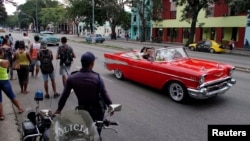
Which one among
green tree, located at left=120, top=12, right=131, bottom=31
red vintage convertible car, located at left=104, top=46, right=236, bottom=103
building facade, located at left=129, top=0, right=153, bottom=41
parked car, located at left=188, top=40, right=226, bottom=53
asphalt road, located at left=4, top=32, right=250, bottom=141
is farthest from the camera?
green tree, located at left=120, top=12, right=131, bottom=31

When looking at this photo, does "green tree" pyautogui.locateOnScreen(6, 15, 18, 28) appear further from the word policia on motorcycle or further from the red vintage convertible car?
the word policia on motorcycle

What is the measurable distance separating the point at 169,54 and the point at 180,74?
1372 mm

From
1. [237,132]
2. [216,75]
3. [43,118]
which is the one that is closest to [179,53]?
[216,75]

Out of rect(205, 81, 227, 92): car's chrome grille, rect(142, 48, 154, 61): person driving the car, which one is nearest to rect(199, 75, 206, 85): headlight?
rect(205, 81, 227, 92): car's chrome grille

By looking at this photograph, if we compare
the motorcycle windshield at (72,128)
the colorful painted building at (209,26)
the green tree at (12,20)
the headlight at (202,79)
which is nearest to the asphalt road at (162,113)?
the headlight at (202,79)

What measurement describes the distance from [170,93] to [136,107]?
3.93ft

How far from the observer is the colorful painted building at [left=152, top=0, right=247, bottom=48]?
33.3 meters

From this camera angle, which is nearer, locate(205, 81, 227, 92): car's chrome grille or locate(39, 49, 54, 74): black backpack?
locate(205, 81, 227, 92): car's chrome grille

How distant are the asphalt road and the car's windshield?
109 cm

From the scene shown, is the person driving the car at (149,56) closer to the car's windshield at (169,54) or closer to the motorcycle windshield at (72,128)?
the car's windshield at (169,54)

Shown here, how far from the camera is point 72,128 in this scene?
2.34 metres

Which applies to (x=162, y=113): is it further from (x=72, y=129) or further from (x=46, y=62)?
(x=72, y=129)

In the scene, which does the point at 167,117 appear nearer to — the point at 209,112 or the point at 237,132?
the point at 209,112

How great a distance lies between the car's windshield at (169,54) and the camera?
7828 millimetres
